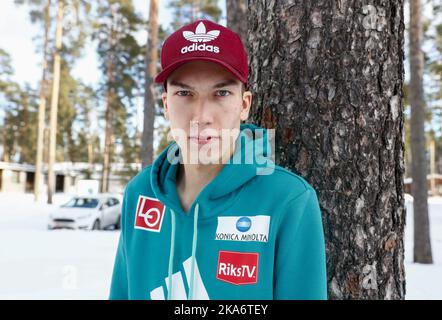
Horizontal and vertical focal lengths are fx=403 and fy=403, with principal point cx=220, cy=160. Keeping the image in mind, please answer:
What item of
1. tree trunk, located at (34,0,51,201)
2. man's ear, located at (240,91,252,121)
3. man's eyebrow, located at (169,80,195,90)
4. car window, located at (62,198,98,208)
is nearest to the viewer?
man's eyebrow, located at (169,80,195,90)

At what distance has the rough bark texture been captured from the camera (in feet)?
6.84

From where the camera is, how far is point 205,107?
172cm

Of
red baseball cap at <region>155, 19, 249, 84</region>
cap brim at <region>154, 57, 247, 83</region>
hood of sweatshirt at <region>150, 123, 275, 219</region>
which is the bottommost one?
hood of sweatshirt at <region>150, 123, 275, 219</region>

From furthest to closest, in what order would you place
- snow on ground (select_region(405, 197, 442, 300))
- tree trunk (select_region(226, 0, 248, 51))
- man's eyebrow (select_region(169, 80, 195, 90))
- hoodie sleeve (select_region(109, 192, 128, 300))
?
tree trunk (select_region(226, 0, 248, 51)), snow on ground (select_region(405, 197, 442, 300)), hoodie sleeve (select_region(109, 192, 128, 300)), man's eyebrow (select_region(169, 80, 195, 90))

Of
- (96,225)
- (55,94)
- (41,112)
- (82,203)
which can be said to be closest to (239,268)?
(96,225)

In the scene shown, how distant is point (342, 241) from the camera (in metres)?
2.09

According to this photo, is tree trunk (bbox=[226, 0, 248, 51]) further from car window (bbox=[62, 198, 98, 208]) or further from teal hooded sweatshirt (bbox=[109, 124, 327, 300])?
car window (bbox=[62, 198, 98, 208])

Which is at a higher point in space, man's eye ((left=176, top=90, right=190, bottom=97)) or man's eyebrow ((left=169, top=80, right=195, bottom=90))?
man's eyebrow ((left=169, top=80, right=195, bottom=90))

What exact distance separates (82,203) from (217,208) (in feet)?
49.6

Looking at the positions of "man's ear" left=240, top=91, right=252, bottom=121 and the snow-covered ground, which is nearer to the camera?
"man's ear" left=240, top=91, right=252, bottom=121

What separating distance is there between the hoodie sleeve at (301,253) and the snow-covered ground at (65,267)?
467cm

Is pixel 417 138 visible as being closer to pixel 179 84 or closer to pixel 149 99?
pixel 149 99

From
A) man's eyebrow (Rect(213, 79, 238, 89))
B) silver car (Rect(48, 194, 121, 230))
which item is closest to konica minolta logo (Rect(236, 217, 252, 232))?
man's eyebrow (Rect(213, 79, 238, 89))
